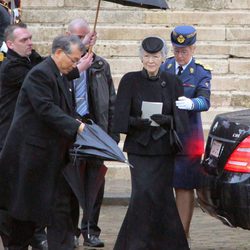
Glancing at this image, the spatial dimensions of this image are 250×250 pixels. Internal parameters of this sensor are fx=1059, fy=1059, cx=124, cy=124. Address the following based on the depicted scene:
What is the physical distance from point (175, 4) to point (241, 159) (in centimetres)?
705

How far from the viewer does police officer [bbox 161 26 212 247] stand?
29.4ft

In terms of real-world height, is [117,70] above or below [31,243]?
above

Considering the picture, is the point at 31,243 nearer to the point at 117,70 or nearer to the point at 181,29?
the point at 181,29

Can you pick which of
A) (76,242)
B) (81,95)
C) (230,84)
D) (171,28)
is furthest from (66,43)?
(171,28)

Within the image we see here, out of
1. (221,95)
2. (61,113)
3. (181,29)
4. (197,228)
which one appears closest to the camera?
(61,113)

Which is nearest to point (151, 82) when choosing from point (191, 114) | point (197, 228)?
point (191, 114)

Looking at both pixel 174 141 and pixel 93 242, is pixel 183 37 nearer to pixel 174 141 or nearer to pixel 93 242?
pixel 174 141

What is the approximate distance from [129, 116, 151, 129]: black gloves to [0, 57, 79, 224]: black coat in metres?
0.60

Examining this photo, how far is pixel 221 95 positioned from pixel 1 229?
5.65 m

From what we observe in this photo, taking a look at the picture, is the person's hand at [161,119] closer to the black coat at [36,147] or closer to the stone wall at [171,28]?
the black coat at [36,147]

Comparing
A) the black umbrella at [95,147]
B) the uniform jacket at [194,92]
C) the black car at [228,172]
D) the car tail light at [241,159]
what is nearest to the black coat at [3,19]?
the uniform jacket at [194,92]

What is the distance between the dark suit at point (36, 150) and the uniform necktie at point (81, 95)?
4.16 feet

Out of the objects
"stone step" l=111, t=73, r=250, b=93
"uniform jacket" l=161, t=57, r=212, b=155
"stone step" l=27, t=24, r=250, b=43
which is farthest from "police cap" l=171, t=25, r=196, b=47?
"stone step" l=27, t=24, r=250, b=43

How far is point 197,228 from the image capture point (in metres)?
10.3
